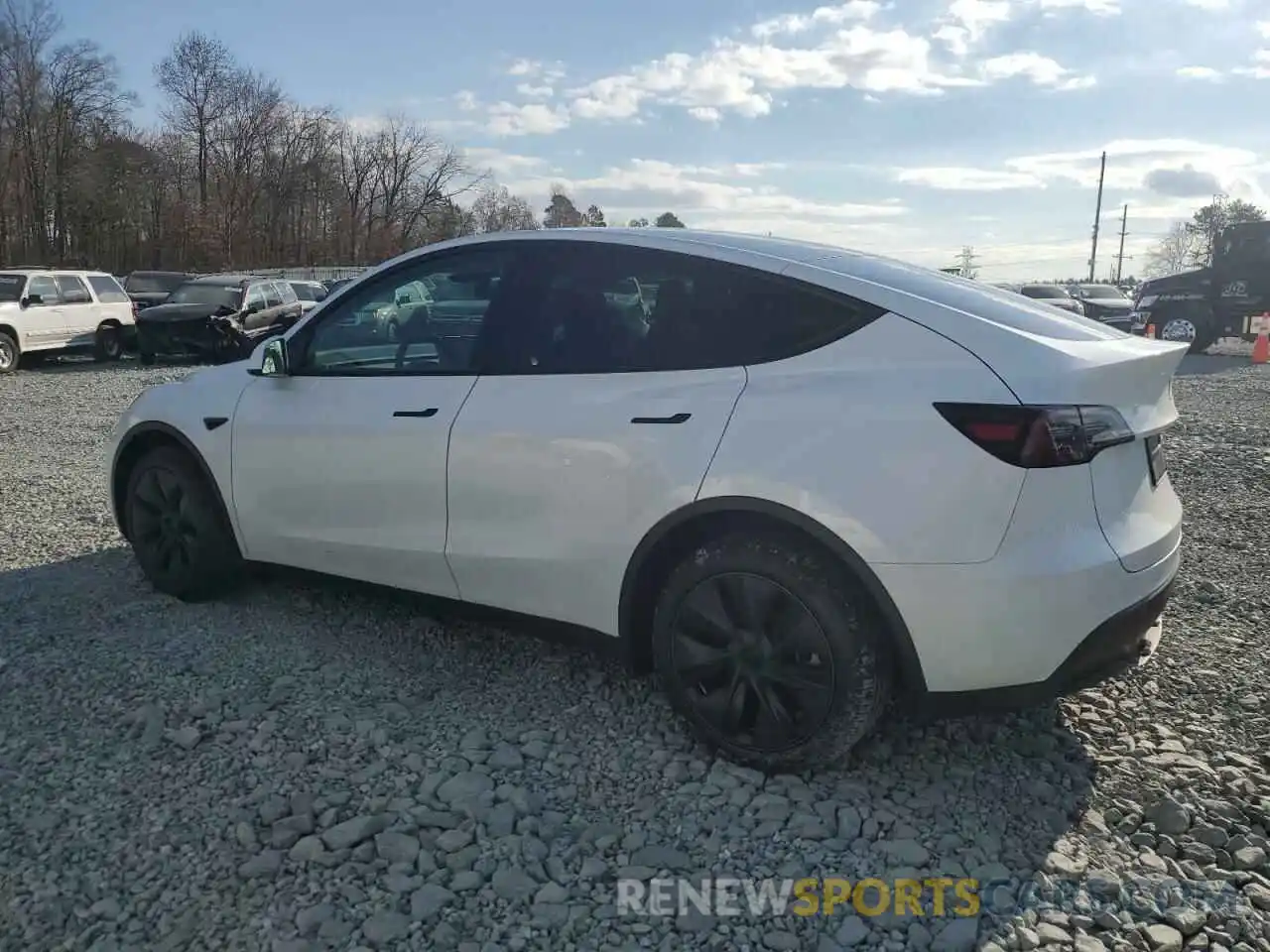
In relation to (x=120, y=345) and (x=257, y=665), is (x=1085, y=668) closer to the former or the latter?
(x=257, y=665)

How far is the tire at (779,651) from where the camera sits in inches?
110

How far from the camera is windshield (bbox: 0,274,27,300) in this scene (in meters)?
17.3

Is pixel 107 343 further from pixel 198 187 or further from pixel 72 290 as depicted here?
pixel 198 187

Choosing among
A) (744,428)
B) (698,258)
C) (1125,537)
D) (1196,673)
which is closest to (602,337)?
(698,258)

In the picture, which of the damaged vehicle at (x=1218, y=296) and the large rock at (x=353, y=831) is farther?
the damaged vehicle at (x=1218, y=296)

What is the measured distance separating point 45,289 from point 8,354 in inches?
57.8

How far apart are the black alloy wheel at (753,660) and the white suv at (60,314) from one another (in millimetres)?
17885

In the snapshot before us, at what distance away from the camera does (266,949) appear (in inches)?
90.4

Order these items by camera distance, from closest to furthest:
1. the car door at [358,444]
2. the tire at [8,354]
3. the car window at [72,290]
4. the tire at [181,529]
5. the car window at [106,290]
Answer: the car door at [358,444]
the tire at [181,529]
the tire at [8,354]
the car window at [72,290]
the car window at [106,290]

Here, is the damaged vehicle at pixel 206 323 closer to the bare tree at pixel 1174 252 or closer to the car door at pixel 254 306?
the car door at pixel 254 306

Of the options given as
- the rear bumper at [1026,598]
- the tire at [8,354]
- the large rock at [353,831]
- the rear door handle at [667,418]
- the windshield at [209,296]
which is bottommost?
the large rock at [353,831]

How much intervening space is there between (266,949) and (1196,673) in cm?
337

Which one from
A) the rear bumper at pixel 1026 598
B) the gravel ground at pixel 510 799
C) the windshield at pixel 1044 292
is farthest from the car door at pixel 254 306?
the windshield at pixel 1044 292

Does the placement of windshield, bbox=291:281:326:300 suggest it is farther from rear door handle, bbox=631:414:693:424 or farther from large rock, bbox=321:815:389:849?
large rock, bbox=321:815:389:849
